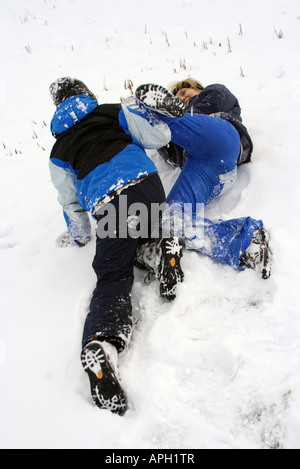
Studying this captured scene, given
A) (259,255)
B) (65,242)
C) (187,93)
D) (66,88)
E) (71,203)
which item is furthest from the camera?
(187,93)

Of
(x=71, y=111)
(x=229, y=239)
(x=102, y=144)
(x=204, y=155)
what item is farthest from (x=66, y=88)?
(x=229, y=239)

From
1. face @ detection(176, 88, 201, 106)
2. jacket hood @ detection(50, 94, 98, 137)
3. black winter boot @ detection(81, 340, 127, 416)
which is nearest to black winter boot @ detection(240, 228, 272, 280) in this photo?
black winter boot @ detection(81, 340, 127, 416)

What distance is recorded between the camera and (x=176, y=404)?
128 cm

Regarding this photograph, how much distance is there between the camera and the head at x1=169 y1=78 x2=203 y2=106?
3027 mm

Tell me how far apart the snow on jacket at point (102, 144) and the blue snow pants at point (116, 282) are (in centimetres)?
9

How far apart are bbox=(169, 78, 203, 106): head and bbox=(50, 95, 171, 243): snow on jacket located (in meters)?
1.39

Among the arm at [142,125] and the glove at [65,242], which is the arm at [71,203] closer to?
the glove at [65,242]

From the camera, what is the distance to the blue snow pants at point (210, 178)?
1770 millimetres

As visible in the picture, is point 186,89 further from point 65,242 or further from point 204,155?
point 65,242

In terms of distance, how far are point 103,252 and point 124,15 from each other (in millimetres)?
7744

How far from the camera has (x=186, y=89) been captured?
9.93ft

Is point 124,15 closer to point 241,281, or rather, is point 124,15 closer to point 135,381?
point 241,281

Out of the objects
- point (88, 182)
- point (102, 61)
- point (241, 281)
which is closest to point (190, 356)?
point (241, 281)

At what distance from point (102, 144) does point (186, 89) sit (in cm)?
171
